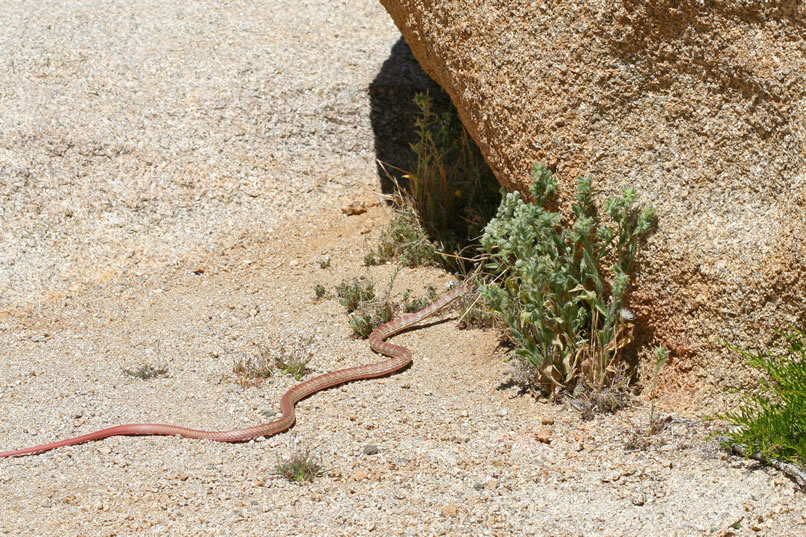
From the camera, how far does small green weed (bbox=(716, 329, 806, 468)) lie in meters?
4.09

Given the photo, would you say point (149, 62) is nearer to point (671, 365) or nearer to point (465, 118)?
point (465, 118)

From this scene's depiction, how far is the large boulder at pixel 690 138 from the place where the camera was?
4.57 m

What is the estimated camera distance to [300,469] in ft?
14.6

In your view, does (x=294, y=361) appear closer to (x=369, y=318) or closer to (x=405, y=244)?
(x=369, y=318)

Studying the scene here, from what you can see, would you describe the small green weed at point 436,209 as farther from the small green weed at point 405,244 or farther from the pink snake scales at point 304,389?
the pink snake scales at point 304,389

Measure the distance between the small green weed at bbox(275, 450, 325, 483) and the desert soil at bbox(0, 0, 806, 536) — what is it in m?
0.05

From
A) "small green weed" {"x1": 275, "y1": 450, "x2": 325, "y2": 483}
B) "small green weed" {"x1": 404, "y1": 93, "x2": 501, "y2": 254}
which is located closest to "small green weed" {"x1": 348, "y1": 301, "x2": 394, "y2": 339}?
"small green weed" {"x1": 404, "y1": 93, "x2": 501, "y2": 254}

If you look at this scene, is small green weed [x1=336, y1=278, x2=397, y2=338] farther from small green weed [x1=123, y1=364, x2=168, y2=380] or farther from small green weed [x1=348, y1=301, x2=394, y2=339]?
small green weed [x1=123, y1=364, x2=168, y2=380]

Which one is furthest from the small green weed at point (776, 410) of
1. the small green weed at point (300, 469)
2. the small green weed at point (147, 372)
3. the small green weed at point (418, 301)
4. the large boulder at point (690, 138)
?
the small green weed at point (147, 372)

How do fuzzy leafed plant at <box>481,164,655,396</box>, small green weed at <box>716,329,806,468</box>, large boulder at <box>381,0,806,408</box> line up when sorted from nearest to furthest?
1. small green weed at <box>716,329,806,468</box>
2. large boulder at <box>381,0,806,408</box>
3. fuzzy leafed plant at <box>481,164,655,396</box>

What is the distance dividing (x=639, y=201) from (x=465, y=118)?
1.53m

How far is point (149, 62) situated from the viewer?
8484 mm

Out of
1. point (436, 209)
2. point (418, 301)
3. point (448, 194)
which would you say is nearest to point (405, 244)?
point (436, 209)

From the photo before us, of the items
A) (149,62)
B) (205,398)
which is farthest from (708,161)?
(149,62)
